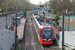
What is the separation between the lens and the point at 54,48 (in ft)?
43.2

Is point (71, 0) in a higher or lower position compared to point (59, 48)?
higher

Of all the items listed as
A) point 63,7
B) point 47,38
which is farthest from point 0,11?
point 63,7

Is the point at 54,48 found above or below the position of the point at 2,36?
below

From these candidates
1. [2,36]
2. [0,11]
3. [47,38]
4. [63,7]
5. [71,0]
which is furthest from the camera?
[71,0]

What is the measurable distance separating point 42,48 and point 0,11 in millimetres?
6128

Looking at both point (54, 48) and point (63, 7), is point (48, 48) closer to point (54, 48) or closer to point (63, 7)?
point (54, 48)

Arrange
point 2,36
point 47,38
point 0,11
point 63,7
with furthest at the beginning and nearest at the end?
1. point 63,7
2. point 47,38
3. point 0,11
4. point 2,36

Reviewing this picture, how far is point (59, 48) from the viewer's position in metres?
13.2

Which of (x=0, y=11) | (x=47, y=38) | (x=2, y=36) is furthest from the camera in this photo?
(x=47, y=38)

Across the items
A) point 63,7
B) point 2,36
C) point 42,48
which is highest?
point 63,7

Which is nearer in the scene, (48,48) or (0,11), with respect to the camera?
(0,11)

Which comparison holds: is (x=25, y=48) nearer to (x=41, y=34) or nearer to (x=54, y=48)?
(x=41, y=34)

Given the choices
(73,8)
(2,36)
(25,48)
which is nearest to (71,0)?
(73,8)

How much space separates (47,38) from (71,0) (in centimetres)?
1907
